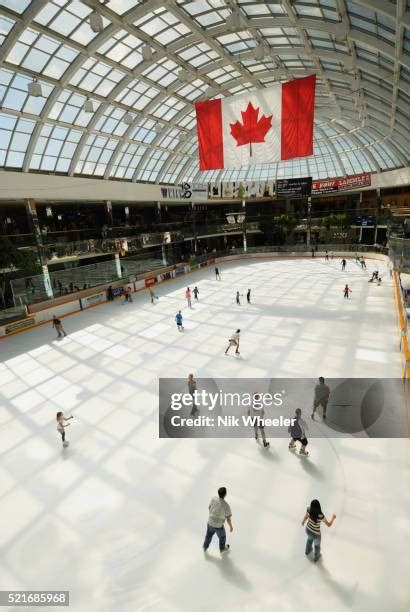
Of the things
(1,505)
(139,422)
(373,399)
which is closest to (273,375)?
(373,399)

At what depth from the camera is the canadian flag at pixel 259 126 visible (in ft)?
50.3

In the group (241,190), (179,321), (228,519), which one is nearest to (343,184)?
(241,190)

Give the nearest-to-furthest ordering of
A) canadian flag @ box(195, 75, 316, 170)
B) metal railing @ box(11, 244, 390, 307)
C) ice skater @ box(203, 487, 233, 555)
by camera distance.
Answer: ice skater @ box(203, 487, 233, 555) < canadian flag @ box(195, 75, 316, 170) < metal railing @ box(11, 244, 390, 307)

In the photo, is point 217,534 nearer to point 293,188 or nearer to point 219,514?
point 219,514

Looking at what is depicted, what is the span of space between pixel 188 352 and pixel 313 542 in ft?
34.2

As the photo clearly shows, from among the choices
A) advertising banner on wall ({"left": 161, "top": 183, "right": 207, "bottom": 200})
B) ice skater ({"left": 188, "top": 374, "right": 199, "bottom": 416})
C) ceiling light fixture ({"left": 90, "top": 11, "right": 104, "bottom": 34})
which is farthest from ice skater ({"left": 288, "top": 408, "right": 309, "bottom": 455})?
advertising banner on wall ({"left": 161, "top": 183, "right": 207, "bottom": 200})

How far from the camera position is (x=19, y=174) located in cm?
2217

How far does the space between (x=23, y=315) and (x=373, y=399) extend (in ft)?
68.1

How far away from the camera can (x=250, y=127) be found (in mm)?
16516

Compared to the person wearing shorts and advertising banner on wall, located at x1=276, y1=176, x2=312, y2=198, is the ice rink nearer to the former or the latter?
the person wearing shorts

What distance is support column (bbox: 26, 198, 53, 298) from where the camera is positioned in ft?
78.4

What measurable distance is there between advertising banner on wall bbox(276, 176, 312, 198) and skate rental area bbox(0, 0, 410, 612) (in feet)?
28.7

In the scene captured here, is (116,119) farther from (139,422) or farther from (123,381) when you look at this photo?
(139,422)

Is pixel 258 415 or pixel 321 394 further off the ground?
pixel 321 394
